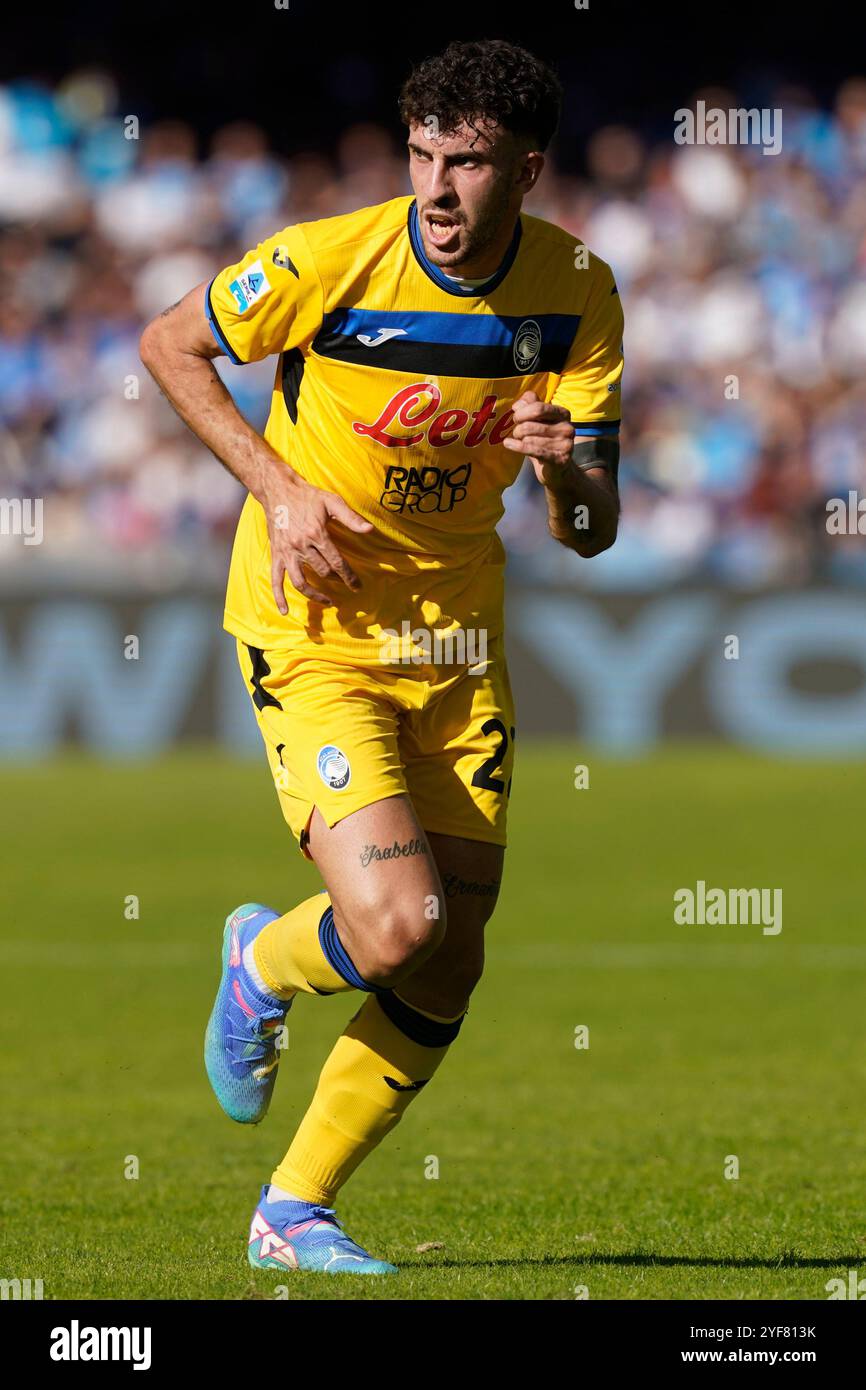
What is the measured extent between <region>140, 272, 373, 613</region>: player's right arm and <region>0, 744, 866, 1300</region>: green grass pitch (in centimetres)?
169

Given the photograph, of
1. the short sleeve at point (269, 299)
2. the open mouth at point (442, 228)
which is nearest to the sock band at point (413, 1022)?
the short sleeve at point (269, 299)

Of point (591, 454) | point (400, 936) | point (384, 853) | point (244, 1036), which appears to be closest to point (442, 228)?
point (591, 454)

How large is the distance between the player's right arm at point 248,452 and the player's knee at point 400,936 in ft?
2.60

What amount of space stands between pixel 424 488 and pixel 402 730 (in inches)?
24.8

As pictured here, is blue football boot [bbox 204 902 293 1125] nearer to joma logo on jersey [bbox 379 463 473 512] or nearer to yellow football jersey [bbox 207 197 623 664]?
yellow football jersey [bbox 207 197 623 664]

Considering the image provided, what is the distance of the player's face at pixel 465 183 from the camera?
4973 mm

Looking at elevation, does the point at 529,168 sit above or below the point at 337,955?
above

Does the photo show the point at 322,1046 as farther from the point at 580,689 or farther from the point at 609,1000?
the point at 580,689

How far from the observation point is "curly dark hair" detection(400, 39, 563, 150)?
4.96 meters

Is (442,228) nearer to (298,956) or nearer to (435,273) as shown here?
(435,273)

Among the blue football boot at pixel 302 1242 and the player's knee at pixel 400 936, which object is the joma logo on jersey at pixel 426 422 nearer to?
the player's knee at pixel 400 936

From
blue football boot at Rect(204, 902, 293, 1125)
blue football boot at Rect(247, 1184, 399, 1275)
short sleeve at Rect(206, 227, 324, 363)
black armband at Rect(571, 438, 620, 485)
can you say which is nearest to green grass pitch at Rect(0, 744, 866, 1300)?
blue football boot at Rect(247, 1184, 399, 1275)

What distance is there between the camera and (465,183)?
5.00m

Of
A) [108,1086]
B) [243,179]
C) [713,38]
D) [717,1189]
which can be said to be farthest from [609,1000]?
[713,38]
